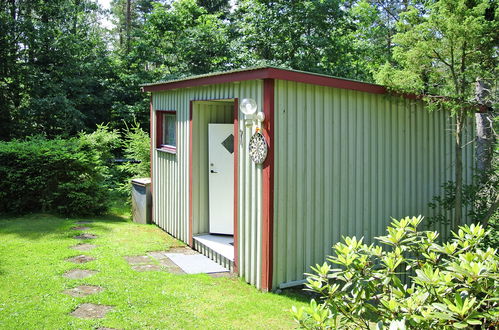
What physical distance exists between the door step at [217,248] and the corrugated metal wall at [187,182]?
0.32 m

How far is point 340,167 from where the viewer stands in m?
5.30

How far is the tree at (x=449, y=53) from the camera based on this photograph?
532cm

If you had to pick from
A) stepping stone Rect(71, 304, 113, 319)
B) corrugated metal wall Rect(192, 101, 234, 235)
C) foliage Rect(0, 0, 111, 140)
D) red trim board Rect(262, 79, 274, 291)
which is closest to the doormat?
corrugated metal wall Rect(192, 101, 234, 235)

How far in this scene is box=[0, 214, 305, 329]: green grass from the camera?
3.82 m

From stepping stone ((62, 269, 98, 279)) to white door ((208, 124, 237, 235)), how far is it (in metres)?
1.93

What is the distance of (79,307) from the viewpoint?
4.05 meters

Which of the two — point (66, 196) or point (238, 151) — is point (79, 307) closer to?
point (238, 151)

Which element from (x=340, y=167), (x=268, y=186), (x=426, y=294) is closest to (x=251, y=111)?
(x=268, y=186)

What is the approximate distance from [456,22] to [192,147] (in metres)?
3.72

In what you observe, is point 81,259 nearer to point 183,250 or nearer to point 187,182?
point 183,250

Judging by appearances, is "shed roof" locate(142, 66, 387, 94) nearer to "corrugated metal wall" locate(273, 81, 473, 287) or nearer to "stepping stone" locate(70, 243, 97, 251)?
"corrugated metal wall" locate(273, 81, 473, 287)

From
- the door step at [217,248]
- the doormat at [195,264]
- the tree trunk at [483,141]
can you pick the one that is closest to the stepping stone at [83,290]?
the doormat at [195,264]

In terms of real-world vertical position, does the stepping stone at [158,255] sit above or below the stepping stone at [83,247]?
below

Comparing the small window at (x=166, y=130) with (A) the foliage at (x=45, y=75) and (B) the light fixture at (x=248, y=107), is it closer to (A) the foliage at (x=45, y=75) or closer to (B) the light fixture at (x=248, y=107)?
(B) the light fixture at (x=248, y=107)
